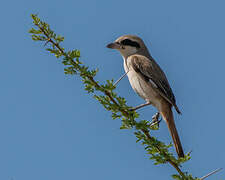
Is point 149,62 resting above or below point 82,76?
above

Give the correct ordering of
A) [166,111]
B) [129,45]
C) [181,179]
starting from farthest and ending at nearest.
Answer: [129,45] < [166,111] < [181,179]

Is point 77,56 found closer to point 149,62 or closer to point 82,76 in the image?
point 82,76

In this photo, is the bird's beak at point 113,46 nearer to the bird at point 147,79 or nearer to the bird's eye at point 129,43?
the bird at point 147,79

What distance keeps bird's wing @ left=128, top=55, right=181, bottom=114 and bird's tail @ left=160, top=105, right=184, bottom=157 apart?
18cm

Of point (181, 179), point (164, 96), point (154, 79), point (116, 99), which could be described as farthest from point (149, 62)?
point (181, 179)

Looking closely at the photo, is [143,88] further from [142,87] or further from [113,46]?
[113,46]

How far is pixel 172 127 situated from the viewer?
4.91 metres

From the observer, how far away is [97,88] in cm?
→ 311

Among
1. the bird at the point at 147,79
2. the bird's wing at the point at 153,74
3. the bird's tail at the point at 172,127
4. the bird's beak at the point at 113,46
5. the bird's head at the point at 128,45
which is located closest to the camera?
the bird's tail at the point at 172,127

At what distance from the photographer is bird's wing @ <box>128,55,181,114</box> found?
5453mm

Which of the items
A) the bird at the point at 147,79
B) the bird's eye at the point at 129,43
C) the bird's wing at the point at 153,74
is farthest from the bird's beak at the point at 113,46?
the bird's wing at the point at 153,74

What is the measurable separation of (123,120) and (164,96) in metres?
2.25

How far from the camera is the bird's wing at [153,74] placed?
17.9ft

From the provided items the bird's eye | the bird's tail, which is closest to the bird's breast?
the bird's tail
